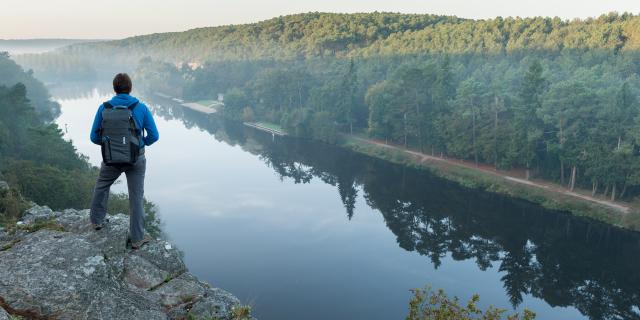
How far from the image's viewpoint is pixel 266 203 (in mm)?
56938

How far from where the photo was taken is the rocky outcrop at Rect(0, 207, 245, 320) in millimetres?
7957

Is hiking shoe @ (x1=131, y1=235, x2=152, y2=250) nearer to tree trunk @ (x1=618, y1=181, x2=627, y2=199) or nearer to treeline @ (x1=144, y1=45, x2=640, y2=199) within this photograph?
treeline @ (x1=144, y1=45, x2=640, y2=199)

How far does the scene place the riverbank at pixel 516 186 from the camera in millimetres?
49969

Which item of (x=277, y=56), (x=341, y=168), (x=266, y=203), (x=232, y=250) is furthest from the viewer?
(x=277, y=56)

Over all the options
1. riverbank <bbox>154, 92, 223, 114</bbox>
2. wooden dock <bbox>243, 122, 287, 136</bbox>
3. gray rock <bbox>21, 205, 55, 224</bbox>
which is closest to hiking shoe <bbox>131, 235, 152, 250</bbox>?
gray rock <bbox>21, 205, 55, 224</bbox>

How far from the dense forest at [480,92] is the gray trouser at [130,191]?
53.5m

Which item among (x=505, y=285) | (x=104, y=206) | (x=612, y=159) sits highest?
(x=104, y=206)

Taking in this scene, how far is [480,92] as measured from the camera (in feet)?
230

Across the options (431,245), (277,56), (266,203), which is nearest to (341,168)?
(266,203)

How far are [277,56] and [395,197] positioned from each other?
107034 millimetres

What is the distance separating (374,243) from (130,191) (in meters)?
38.2

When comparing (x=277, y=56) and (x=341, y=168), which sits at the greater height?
(x=277, y=56)

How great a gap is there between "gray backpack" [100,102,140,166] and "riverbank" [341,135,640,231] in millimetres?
53000

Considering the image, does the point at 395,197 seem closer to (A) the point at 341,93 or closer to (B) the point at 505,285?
(B) the point at 505,285
